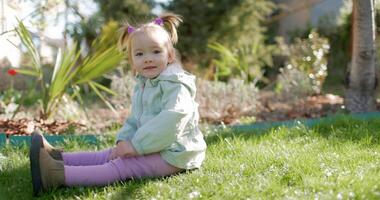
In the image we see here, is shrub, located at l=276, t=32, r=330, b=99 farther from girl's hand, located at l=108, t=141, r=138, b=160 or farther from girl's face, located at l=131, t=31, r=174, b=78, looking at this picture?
girl's hand, located at l=108, t=141, r=138, b=160

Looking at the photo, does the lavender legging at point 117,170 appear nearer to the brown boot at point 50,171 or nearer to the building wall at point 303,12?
the brown boot at point 50,171

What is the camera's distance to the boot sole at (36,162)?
280cm

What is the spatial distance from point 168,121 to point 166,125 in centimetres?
2

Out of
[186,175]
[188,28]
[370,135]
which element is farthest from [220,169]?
[188,28]

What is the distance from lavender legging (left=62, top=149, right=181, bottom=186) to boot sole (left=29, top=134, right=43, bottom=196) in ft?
0.50

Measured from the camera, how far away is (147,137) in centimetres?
296

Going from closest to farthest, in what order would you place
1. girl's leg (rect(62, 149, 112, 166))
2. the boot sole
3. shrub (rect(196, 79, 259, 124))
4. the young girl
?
the boot sole
the young girl
girl's leg (rect(62, 149, 112, 166))
shrub (rect(196, 79, 259, 124))

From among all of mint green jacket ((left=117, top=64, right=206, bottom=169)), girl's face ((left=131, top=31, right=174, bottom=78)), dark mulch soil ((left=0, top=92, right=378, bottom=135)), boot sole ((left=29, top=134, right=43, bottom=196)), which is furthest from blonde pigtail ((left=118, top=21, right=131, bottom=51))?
dark mulch soil ((left=0, top=92, right=378, bottom=135))

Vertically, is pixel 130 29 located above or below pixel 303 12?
above

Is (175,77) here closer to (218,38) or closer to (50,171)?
(50,171)

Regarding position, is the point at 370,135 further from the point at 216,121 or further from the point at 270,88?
the point at 270,88

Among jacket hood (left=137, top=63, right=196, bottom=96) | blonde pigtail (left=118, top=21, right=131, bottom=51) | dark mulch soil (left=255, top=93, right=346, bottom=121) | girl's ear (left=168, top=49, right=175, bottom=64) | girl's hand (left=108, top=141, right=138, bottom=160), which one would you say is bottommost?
dark mulch soil (left=255, top=93, right=346, bottom=121)

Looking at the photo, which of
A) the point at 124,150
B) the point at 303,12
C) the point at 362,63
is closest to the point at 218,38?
the point at 362,63

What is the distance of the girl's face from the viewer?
313 cm
